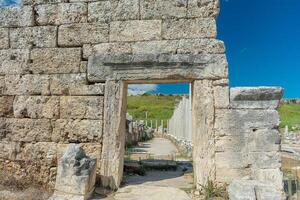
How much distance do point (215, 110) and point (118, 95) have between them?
5.50 feet

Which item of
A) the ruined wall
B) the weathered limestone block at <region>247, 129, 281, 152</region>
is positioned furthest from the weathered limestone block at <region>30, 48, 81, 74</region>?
the weathered limestone block at <region>247, 129, 281, 152</region>

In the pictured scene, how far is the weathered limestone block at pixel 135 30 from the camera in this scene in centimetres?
580

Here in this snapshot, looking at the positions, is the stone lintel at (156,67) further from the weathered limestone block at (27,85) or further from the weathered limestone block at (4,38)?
the weathered limestone block at (4,38)

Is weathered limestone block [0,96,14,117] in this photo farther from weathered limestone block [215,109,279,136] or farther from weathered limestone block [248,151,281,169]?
weathered limestone block [248,151,281,169]

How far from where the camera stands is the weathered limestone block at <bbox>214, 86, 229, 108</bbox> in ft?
18.0

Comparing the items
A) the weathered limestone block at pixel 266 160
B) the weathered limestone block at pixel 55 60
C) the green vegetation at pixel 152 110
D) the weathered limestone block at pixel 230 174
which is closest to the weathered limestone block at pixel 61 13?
the weathered limestone block at pixel 55 60

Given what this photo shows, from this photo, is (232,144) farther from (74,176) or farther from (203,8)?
(74,176)

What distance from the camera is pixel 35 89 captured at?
6047mm

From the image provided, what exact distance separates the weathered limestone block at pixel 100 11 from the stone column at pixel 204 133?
2035mm

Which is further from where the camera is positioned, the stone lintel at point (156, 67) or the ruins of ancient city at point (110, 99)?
the stone lintel at point (156, 67)

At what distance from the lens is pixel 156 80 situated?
5.82m

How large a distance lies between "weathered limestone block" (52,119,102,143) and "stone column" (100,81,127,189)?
17cm

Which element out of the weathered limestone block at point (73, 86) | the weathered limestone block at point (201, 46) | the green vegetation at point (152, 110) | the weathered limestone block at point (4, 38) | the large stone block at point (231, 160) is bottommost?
the large stone block at point (231, 160)

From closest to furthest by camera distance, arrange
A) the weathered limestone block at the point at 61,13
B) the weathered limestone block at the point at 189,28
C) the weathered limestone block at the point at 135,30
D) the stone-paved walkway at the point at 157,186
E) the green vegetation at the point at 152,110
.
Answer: the stone-paved walkway at the point at 157,186, the weathered limestone block at the point at 189,28, the weathered limestone block at the point at 135,30, the weathered limestone block at the point at 61,13, the green vegetation at the point at 152,110
